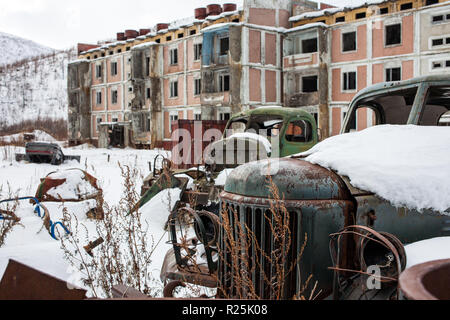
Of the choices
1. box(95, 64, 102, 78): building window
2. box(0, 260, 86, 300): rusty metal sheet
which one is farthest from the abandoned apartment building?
box(0, 260, 86, 300): rusty metal sheet

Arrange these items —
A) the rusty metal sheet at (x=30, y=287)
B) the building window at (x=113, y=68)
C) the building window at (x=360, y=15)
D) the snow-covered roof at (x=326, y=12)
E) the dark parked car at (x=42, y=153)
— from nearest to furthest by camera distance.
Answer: the rusty metal sheet at (x=30, y=287) → the dark parked car at (x=42, y=153) → the snow-covered roof at (x=326, y=12) → the building window at (x=360, y=15) → the building window at (x=113, y=68)

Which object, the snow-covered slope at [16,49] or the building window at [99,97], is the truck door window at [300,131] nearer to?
the building window at [99,97]

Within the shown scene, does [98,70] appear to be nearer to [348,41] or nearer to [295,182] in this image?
[348,41]

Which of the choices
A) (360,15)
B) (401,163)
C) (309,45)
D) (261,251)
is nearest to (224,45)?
(309,45)

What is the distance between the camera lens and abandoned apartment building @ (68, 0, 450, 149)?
23766 mm

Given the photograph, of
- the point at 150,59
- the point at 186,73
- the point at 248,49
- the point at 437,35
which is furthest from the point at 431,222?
the point at 150,59

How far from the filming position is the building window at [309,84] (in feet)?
92.0

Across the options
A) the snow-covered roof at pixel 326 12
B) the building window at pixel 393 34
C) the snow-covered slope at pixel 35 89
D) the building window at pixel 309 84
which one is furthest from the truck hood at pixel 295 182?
the snow-covered slope at pixel 35 89

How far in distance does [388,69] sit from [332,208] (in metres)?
24.1

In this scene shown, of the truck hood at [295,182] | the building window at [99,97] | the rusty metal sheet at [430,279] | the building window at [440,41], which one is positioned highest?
the building window at [440,41]

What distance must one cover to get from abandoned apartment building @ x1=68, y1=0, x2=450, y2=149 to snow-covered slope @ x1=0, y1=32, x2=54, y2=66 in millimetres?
52239

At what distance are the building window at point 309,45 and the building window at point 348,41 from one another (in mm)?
2532

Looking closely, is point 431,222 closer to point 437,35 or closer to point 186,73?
point 437,35

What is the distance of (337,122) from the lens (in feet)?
85.6
